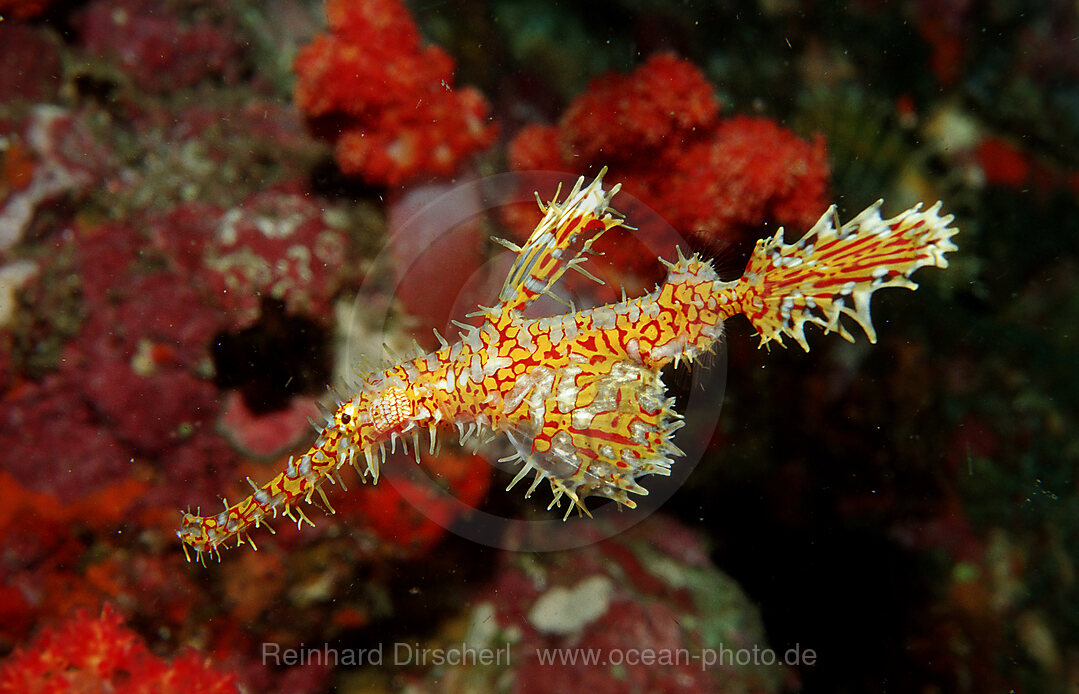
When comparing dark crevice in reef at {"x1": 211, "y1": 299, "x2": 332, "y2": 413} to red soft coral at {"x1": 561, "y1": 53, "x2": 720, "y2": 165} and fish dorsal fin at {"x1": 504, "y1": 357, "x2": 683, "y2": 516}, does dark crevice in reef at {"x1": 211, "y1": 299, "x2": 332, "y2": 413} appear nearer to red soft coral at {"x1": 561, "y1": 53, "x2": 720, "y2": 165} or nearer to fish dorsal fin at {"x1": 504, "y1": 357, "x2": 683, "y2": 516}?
fish dorsal fin at {"x1": 504, "y1": 357, "x2": 683, "y2": 516}

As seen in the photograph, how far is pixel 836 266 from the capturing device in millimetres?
2664

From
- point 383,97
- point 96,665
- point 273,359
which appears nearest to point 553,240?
point 383,97

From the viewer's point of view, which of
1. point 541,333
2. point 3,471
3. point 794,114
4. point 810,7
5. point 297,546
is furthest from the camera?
point 810,7

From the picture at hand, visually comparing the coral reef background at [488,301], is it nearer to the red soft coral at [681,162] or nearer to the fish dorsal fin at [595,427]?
the red soft coral at [681,162]

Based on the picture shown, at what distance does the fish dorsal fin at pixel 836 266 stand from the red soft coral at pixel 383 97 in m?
2.56

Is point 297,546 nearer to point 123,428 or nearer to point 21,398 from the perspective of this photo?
point 123,428

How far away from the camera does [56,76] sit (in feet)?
15.7

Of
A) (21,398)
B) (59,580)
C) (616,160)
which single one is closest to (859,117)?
(616,160)

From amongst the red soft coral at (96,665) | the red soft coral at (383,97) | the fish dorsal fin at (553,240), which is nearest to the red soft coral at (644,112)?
the red soft coral at (383,97)

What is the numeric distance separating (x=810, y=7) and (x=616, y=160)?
2839mm

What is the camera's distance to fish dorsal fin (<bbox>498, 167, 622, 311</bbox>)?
3029 millimetres

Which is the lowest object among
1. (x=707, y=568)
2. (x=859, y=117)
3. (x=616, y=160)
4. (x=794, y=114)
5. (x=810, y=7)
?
(x=707, y=568)

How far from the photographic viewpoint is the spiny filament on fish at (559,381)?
117 inches

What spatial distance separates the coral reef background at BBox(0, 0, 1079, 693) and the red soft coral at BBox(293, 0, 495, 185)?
0.03 metres
